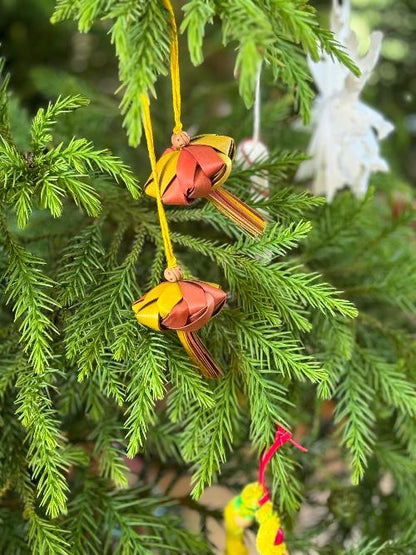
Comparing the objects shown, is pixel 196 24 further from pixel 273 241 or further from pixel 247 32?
pixel 273 241

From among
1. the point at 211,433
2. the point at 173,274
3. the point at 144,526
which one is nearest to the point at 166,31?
the point at 173,274

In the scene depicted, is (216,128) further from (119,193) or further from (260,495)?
(260,495)

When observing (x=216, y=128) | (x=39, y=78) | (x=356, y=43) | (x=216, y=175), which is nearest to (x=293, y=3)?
(x=216, y=175)

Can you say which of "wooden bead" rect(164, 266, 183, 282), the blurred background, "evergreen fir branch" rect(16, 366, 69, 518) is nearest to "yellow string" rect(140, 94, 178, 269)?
"wooden bead" rect(164, 266, 183, 282)

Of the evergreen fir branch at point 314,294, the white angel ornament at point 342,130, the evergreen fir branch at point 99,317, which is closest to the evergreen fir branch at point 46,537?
the evergreen fir branch at point 99,317

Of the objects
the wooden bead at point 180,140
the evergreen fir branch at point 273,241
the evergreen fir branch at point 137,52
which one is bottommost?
the evergreen fir branch at point 273,241

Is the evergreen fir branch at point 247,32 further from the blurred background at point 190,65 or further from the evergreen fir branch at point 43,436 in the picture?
the blurred background at point 190,65
